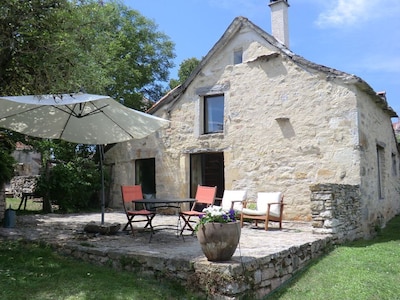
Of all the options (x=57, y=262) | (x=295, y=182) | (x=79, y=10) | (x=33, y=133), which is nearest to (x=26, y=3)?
(x=79, y=10)

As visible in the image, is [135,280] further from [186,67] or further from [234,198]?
[186,67]

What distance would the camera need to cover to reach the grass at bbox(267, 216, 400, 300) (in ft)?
14.6

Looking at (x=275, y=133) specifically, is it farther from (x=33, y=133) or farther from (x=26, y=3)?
(x=26, y=3)

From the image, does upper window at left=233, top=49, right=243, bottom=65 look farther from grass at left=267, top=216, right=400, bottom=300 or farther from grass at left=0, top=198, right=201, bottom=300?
grass at left=0, top=198, right=201, bottom=300

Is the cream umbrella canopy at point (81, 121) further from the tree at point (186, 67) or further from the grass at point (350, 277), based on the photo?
the tree at point (186, 67)

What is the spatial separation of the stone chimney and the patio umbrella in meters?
5.65

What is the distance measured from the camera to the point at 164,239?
238 inches

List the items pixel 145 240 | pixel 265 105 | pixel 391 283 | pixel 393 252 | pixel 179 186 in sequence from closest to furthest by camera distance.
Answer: pixel 391 283, pixel 145 240, pixel 393 252, pixel 265 105, pixel 179 186

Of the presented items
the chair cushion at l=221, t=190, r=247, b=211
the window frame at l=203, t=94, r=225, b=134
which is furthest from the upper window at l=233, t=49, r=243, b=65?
the chair cushion at l=221, t=190, r=247, b=211

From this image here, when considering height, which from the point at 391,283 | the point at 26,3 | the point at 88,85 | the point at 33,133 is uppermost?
the point at 26,3

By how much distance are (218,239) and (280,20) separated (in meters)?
8.30

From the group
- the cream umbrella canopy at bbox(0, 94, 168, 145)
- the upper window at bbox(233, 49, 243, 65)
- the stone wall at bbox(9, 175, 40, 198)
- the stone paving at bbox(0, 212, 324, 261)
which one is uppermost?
the upper window at bbox(233, 49, 243, 65)

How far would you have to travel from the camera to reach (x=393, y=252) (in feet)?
20.9

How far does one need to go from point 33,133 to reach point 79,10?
2284mm
